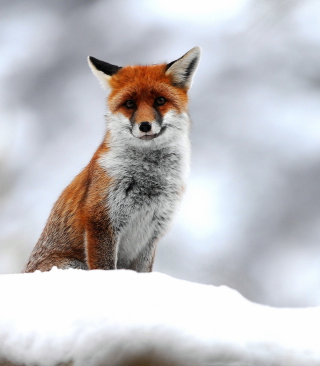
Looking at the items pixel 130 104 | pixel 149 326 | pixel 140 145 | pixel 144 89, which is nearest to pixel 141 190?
pixel 140 145

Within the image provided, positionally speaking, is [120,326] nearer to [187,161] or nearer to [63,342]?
[63,342]

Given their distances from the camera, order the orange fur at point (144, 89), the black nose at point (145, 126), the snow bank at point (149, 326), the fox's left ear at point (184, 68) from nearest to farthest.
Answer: the snow bank at point (149, 326) < the black nose at point (145, 126) < the orange fur at point (144, 89) < the fox's left ear at point (184, 68)

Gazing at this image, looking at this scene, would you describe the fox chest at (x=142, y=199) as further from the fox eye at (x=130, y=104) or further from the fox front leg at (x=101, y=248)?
the fox eye at (x=130, y=104)

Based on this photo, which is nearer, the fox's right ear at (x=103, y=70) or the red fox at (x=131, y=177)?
the red fox at (x=131, y=177)

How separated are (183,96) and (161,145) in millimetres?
555

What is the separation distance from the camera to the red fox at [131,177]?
16.2ft

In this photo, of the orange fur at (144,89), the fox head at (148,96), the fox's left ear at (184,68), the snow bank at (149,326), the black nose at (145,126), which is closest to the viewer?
the snow bank at (149,326)

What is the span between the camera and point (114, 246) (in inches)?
194

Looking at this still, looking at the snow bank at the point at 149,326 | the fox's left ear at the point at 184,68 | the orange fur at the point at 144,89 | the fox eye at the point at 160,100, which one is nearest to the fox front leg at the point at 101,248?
the orange fur at the point at 144,89

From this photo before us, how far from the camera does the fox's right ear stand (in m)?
5.36

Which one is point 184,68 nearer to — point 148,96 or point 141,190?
point 148,96

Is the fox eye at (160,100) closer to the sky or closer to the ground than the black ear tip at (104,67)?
closer to the ground

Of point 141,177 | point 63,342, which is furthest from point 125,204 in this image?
point 63,342

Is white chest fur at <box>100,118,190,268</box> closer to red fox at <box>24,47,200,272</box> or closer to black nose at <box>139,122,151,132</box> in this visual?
red fox at <box>24,47,200,272</box>
